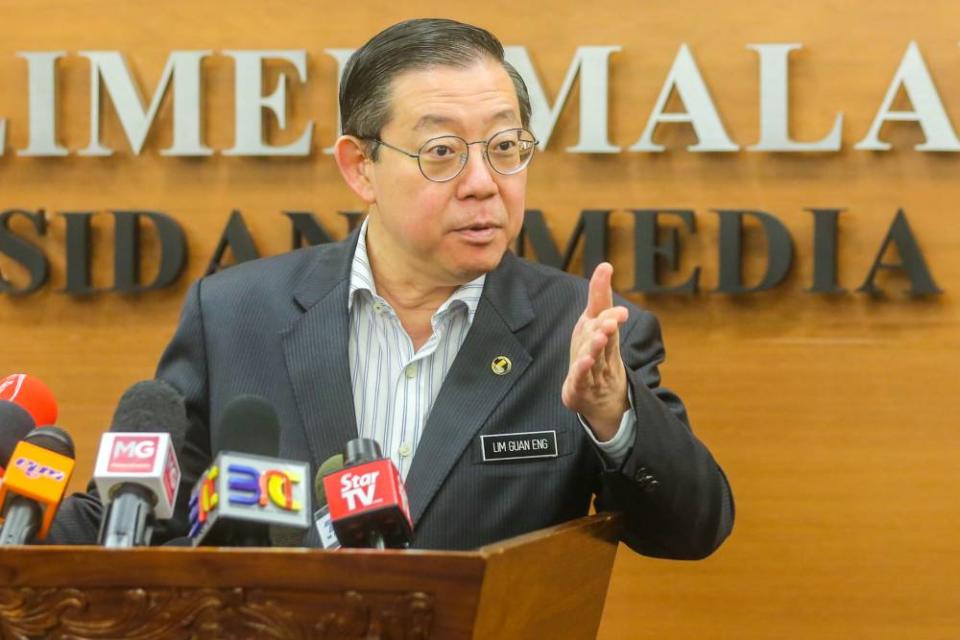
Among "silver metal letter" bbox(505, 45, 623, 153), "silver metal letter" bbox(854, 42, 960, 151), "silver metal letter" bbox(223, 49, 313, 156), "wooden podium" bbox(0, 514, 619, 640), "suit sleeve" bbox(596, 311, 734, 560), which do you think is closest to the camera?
"wooden podium" bbox(0, 514, 619, 640)

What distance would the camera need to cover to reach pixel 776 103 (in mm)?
3158

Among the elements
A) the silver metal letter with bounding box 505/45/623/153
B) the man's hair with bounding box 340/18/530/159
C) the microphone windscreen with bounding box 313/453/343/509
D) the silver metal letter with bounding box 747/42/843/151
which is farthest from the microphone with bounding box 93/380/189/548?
the silver metal letter with bounding box 747/42/843/151

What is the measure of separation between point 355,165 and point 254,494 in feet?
3.76

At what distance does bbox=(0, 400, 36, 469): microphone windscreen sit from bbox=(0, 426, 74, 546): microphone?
16 centimetres

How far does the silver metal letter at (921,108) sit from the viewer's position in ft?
10.2

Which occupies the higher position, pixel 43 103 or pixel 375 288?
pixel 43 103

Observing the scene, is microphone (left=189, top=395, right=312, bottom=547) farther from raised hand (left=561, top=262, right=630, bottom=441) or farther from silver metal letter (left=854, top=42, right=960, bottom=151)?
silver metal letter (left=854, top=42, right=960, bottom=151)

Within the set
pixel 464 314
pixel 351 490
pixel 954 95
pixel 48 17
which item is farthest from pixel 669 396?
pixel 48 17

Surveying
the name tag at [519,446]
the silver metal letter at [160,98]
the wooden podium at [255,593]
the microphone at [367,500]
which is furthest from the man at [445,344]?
the silver metal letter at [160,98]

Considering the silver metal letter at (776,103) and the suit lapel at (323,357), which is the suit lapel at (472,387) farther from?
the silver metal letter at (776,103)

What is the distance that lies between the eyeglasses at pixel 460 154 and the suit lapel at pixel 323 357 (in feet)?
0.92

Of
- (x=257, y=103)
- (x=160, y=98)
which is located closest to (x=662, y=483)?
(x=257, y=103)

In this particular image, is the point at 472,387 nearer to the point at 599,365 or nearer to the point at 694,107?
the point at 599,365

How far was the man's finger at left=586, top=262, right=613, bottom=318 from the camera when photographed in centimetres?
A: 188
